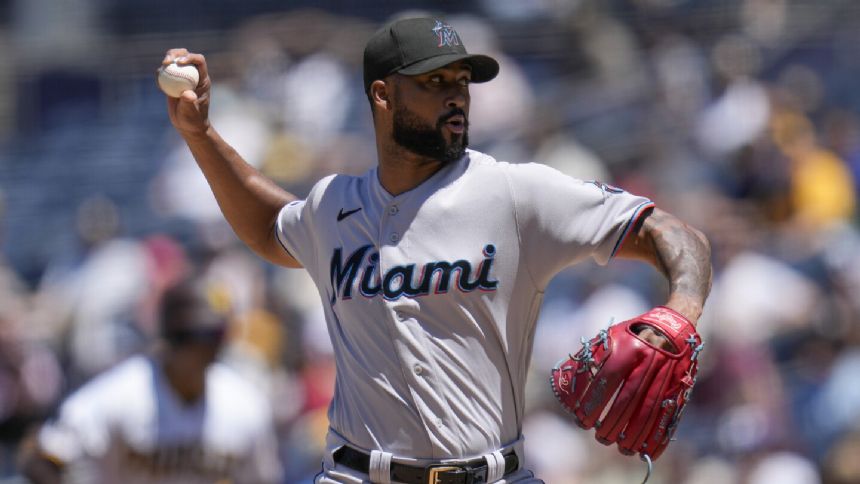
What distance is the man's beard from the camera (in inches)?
134

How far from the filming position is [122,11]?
12648mm

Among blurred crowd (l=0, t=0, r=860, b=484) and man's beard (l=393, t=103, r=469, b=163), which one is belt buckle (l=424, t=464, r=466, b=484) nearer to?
man's beard (l=393, t=103, r=469, b=163)

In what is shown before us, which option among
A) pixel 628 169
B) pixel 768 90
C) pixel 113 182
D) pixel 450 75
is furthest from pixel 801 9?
pixel 450 75

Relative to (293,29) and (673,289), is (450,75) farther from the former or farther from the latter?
(293,29)

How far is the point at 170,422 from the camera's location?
489 centimetres

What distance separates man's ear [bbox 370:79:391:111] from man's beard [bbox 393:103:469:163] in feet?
0.21

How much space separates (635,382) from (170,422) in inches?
90.9

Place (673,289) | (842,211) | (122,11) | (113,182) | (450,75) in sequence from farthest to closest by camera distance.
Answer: (122,11), (113,182), (842,211), (450,75), (673,289)

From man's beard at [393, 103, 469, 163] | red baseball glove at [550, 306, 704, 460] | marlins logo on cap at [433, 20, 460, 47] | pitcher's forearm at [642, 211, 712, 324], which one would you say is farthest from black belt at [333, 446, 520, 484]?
marlins logo on cap at [433, 20, 460, 47]

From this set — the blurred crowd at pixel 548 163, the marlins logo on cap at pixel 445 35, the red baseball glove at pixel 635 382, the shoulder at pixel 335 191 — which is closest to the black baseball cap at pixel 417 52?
the marlins logo on cap at pixel 445 35

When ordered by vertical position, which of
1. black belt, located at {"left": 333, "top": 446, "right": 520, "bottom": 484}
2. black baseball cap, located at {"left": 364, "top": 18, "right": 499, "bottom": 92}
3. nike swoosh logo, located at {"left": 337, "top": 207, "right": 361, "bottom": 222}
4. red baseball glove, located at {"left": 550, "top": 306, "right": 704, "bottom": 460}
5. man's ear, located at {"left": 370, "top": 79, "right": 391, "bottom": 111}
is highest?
black baseball cap, located at {"left": 364, "top": 18, "right": 499, "bottom": 92}

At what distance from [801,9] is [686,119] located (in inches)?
81.0

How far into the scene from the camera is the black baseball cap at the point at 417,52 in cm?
338

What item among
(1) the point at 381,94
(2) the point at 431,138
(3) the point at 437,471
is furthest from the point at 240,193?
(3) the point at 437,471
